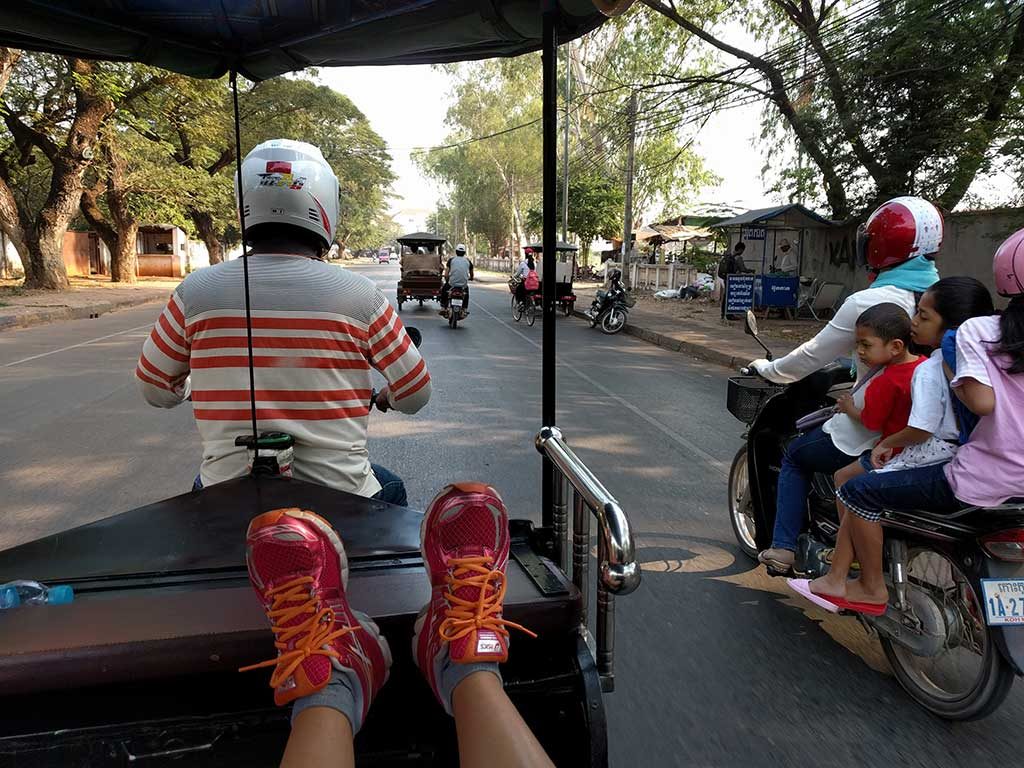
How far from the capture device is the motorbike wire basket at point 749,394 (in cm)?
335

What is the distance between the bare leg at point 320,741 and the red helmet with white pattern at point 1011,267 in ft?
6.76

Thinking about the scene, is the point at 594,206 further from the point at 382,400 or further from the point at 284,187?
the point at 284,187

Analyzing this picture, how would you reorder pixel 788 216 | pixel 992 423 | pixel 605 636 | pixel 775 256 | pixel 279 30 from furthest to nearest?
pixel 775 256
pixel 788 216
pixel 279 30
pixel 992 423
pixel 605 636

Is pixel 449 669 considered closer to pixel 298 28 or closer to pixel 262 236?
pixel 262 236

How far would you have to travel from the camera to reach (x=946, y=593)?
2381 millimetres

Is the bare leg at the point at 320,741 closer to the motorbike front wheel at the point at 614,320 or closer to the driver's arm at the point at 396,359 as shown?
the driver's arm at the point at 396,359

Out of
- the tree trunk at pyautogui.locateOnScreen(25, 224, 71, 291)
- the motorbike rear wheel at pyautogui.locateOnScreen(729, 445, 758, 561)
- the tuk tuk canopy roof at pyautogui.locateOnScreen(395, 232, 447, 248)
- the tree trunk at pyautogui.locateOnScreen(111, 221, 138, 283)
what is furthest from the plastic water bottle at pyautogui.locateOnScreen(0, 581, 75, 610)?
the tree trunk at pyautogui.locateOnScreen(111, 221, 138, 283)

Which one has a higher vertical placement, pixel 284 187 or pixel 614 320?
pixel 284 187

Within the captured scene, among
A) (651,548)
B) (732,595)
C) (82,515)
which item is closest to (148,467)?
(82,515)

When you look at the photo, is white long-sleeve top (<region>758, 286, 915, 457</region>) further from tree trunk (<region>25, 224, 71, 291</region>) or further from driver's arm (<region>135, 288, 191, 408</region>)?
tree trunk (<region>25, 224, 71, 291</region>)

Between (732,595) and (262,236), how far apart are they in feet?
8.16

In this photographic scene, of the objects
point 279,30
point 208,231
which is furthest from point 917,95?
point 208,231

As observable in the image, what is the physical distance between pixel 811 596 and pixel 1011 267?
4.33ft

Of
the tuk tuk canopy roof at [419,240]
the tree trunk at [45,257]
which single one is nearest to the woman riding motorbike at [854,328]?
the tuk tuk canopy roof at [419,240]
